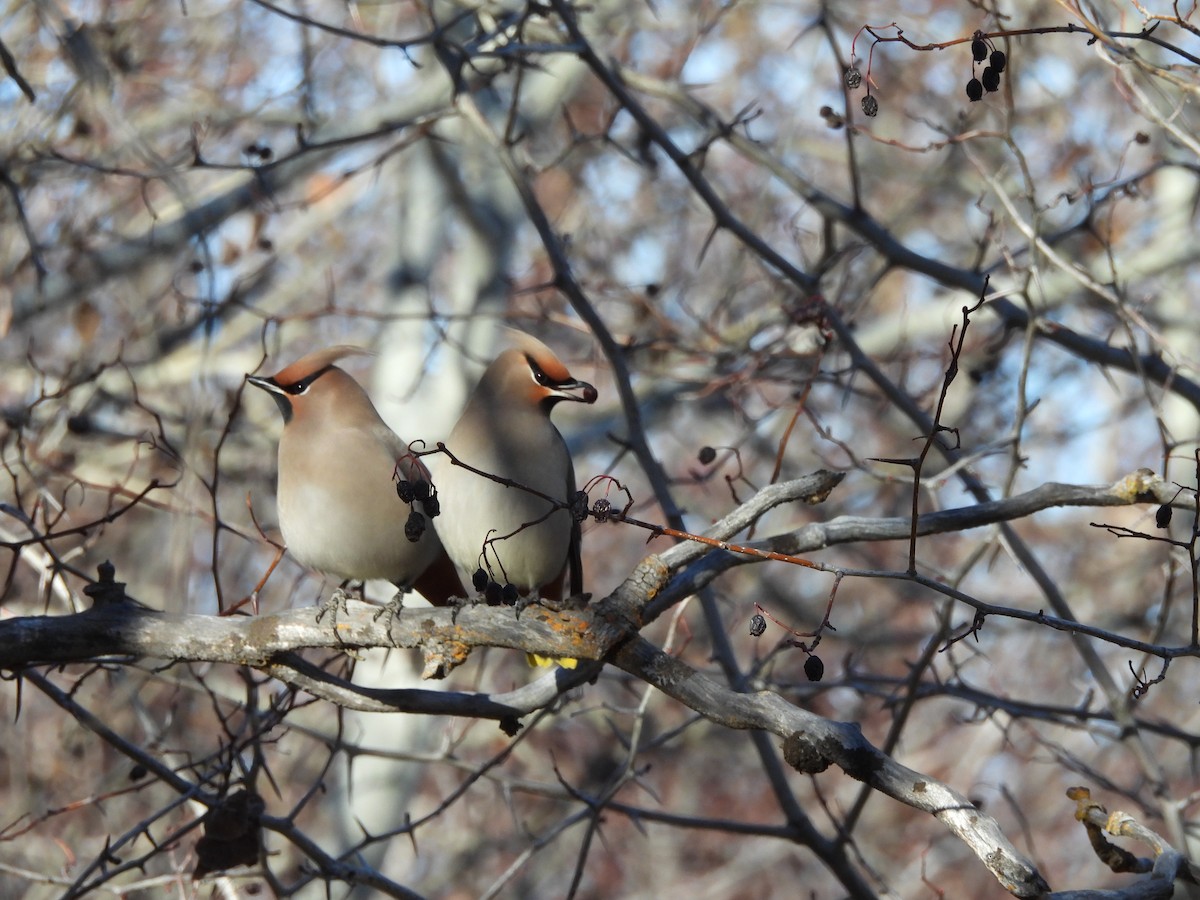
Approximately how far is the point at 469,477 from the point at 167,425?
4.99 m

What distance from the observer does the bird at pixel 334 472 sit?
3188mm

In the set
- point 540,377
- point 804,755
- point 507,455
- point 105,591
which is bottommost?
point 804,755

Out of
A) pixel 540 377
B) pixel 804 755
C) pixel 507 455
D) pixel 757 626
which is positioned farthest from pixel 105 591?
pixel 804 755

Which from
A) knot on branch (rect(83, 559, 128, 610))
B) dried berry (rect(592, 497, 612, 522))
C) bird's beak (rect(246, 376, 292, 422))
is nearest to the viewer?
dried berry (rect(592, 497, 612, 522))

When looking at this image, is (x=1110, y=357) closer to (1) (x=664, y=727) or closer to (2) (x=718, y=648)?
(2) (x=718, y=648)

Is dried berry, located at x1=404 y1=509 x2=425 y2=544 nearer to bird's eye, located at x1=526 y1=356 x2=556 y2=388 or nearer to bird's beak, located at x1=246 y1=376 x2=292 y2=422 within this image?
bird's beak, located at x1=246 y1=376 x2=292 y2=422

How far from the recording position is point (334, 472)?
318 cm

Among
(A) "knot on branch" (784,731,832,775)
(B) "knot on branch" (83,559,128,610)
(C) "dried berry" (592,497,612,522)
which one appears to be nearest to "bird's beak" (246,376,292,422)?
(B) "knot on branch" (83,559,128,610)

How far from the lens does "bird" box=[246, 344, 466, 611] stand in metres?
3.19

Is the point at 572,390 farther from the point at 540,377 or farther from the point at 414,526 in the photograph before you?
the point at 414,526

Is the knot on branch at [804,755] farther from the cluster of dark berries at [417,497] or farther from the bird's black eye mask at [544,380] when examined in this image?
the bird's black eye mask at [544,380]

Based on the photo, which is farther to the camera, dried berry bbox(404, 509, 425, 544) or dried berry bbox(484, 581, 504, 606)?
dried berry bbox(484, 581, 504, 606)

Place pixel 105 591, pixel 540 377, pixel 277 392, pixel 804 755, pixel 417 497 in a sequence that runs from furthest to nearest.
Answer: pixel 540 377 < pixel 277 392 < pixel 105 591 < pixel 417 497 < pixel 804 755

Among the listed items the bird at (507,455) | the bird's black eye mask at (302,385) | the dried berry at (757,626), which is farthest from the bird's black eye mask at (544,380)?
the dried berry at (757,626)
